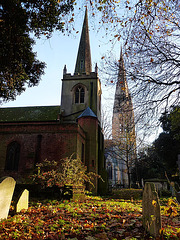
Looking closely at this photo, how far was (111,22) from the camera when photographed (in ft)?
18.6

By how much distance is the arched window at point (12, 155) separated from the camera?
58.6 feet

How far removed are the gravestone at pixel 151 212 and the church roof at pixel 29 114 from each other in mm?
21565

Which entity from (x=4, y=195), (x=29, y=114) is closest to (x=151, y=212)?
(x=4, y=195)

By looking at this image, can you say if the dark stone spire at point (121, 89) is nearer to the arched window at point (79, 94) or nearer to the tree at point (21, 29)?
the tree at point (21, 29)

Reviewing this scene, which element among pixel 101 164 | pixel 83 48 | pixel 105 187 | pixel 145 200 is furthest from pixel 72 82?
pixel 145 200

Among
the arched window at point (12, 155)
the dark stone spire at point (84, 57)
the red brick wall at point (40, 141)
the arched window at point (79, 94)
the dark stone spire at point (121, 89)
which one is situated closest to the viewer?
the dark stone spire at point (121, 89)

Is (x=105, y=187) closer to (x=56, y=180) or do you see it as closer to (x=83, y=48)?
(x=56, y=180)

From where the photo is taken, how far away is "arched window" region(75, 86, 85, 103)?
26.5 m

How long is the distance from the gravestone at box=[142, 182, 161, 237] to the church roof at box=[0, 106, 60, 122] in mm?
21565

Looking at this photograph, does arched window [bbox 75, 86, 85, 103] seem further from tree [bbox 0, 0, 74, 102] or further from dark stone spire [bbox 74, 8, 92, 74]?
tree [bbox 0, 0, 74, 102]

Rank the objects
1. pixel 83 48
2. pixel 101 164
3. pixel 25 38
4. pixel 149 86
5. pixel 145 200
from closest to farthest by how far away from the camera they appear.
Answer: pixel 145 200 → pixel 149 86 → pixel 25 38 → pixel 101 164 → pixel 83 48

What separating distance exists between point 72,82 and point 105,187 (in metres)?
15.1

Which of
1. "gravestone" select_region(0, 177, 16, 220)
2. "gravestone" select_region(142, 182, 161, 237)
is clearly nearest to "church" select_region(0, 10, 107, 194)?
"gravestone" select_region(0, 177, 16, 220)


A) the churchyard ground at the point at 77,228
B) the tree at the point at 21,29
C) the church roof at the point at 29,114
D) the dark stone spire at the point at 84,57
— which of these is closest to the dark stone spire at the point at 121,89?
the tree at the point at 21,29
